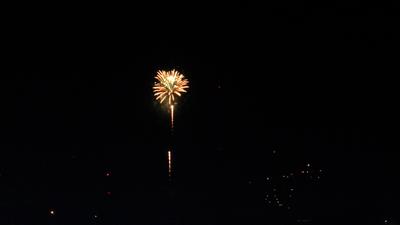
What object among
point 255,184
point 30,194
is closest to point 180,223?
point 255,184

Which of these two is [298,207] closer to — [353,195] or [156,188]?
[353,195]

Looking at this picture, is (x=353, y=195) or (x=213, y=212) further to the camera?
(x=353, y=195)

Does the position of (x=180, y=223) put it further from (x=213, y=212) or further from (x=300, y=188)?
(x=300, y=188)

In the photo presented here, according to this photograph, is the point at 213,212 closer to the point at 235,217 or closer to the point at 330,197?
the point at 235,217

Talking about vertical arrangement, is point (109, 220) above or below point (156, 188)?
below

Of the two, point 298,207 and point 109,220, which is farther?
point 298,207

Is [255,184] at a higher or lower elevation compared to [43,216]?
higher

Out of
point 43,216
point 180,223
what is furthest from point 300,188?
point 43,216
